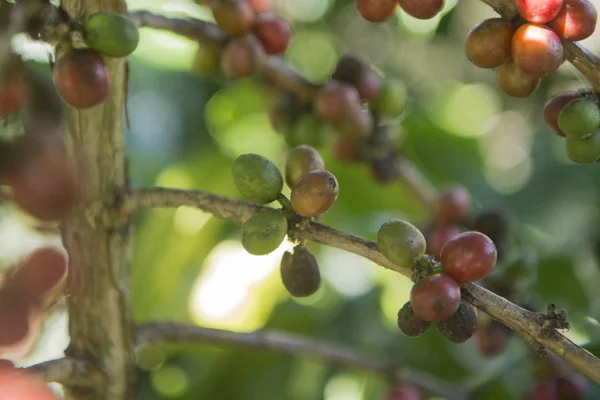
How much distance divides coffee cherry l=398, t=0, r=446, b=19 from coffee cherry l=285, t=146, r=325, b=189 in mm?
191

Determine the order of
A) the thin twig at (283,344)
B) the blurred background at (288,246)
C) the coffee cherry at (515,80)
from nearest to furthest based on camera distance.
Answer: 1. the coffee cherry at (515,80)
2. the thin twig at (283,344)
3. the blurred background at (288,246)

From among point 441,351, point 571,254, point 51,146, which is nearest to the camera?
point 51,146

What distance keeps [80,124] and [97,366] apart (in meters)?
0.32

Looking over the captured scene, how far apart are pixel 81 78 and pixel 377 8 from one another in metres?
0.33

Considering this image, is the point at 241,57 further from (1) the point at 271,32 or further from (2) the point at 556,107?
(2) the point at 556,107

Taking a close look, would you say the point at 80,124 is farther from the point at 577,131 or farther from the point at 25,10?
the point at 577,131

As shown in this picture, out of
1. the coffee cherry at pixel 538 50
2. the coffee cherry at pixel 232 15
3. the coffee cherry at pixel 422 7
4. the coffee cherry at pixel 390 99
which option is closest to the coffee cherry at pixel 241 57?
the coffee cherry at pixel 232 15

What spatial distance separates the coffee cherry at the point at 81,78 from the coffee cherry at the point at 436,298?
1.25 ft

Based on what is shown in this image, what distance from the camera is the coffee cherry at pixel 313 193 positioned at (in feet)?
2.55

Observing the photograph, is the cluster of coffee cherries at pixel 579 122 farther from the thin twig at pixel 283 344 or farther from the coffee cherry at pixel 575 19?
the thin twig at pixel 283 344

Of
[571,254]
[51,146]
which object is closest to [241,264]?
[571,254]

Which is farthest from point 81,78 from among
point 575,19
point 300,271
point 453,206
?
point 453,206

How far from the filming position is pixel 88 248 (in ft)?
3.11

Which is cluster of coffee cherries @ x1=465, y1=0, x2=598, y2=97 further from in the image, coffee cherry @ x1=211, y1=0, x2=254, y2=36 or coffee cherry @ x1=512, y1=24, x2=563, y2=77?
coffee cherry @ x1=211, y1=0, x2=254, y2=36
